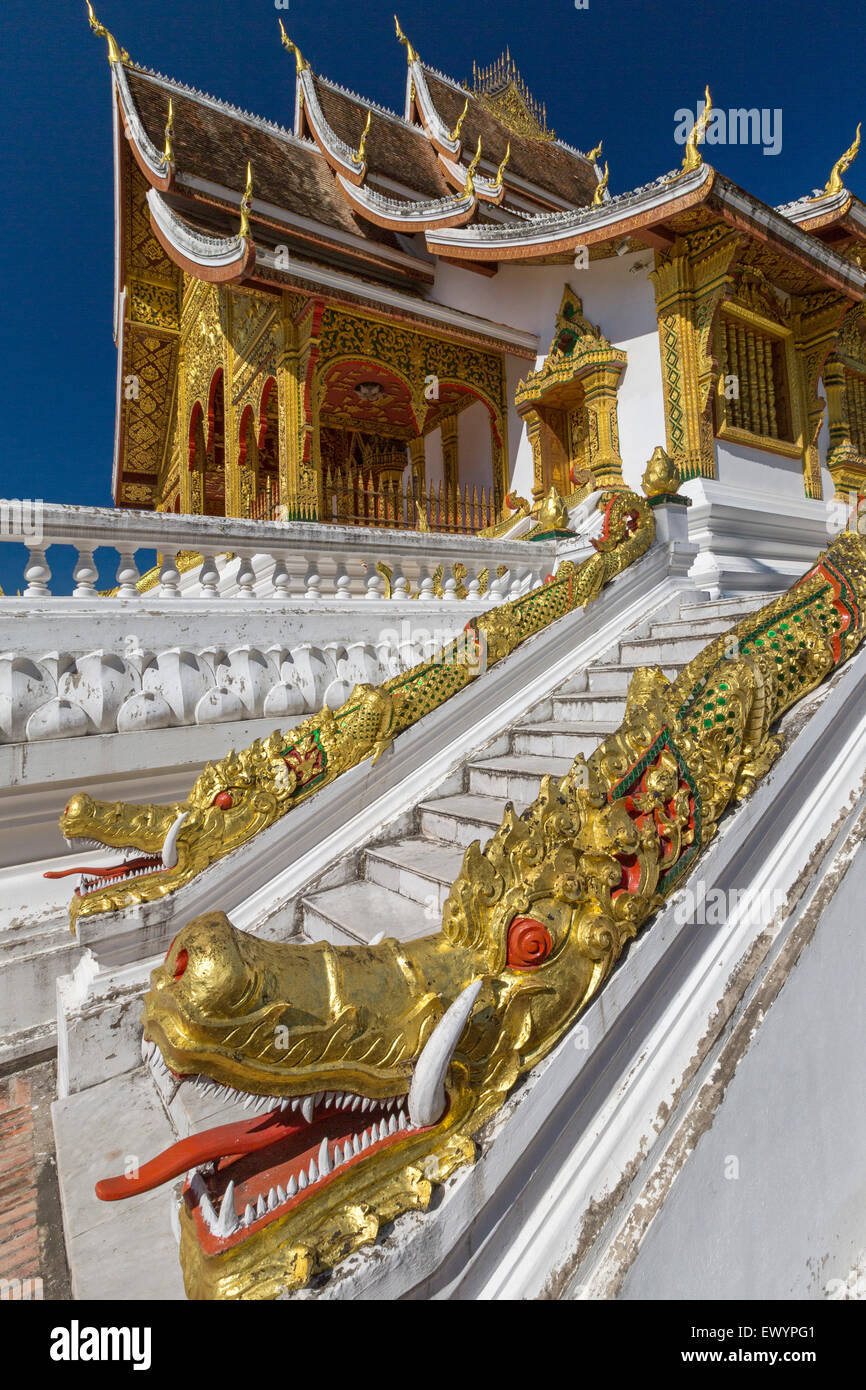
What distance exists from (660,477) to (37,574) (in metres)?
4.06

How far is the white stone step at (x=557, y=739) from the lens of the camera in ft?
10.2

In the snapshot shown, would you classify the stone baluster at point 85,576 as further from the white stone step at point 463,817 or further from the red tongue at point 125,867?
the white stone step at point 463,817

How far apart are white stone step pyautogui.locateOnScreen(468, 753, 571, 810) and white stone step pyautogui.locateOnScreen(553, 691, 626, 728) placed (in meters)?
0.37

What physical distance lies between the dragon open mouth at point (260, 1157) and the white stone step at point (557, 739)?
1961 mm

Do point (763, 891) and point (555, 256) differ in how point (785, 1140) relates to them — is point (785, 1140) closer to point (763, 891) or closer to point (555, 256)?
point (763, 891)

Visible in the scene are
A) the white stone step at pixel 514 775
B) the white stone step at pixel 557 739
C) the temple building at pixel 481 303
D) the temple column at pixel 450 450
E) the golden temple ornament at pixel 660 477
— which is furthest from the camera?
the temple column at pixel 450 450

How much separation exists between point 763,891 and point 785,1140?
0.63m

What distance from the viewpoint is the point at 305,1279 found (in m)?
1.06

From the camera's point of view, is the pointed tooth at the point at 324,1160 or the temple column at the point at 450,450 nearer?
the pointed tooth at the point at 324,1160

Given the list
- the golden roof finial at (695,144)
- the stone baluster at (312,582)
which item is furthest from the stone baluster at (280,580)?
the golden roof finial at (695,144)

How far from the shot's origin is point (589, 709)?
357 centimetres

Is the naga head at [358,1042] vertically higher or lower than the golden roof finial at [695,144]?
lower

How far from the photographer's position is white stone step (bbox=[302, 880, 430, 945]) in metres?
2.40

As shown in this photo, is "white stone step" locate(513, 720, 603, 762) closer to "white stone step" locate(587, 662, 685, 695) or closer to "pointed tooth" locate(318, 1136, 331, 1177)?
"white stone step" locate(587, 662, 685, 695)
